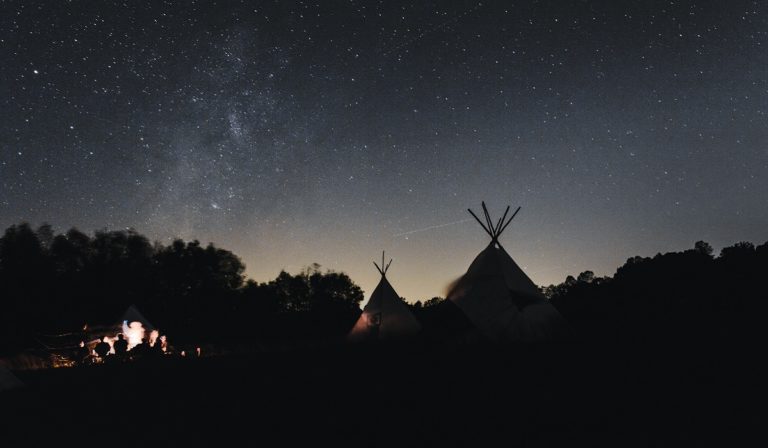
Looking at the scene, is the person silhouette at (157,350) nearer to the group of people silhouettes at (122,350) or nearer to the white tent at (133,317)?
the group of people silhouettes at (122,350)

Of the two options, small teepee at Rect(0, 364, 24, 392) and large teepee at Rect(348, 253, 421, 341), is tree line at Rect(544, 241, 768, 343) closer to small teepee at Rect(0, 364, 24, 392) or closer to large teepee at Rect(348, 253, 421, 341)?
large teepee at Rect(348, 253, 421, 341)

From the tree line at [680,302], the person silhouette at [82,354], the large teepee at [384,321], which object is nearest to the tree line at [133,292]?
the person silhouette at [82,354]

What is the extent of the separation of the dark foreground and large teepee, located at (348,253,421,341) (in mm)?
5963

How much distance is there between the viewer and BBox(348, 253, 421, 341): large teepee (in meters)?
13.4

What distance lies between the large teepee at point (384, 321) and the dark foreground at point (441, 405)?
5963mm

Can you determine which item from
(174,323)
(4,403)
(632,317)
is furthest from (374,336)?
(174,323)

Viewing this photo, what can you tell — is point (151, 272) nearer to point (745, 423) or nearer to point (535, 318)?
point (535, 318)

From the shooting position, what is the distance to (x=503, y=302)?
9.54 m

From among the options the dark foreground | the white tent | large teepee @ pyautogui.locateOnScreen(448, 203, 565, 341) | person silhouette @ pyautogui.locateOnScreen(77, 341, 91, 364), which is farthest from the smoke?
large teepee @ pyautogui.locateOnScreen(448, 203, 565, 341)

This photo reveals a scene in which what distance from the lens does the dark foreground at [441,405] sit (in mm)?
3605

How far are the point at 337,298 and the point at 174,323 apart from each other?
66.8 feet

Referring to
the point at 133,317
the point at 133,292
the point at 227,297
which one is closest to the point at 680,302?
the point at 133,317

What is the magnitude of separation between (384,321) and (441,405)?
9129mm

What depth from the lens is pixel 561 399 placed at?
449 cm
